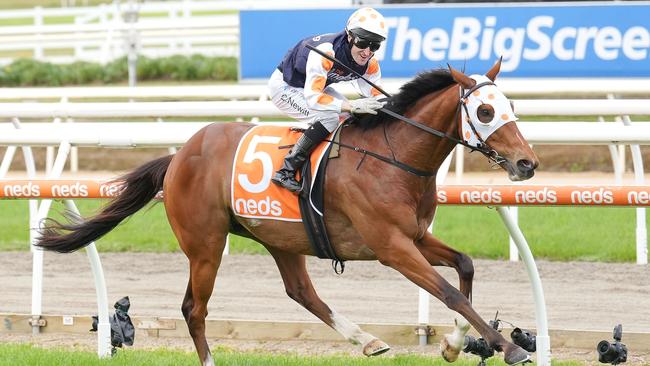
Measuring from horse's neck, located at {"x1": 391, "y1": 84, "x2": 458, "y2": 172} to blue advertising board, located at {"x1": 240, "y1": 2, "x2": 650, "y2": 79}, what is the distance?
568cm

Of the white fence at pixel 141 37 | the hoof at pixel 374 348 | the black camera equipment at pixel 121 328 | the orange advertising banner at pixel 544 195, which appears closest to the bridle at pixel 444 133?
the orange advertising banner at pixel 544 195

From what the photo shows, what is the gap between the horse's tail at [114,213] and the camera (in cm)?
586

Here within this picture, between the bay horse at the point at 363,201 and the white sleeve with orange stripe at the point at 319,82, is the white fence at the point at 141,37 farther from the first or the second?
the white sleeve with orange stripe at the point at 319,82

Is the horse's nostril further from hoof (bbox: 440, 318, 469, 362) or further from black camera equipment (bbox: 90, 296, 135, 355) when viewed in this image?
black camera equipment (bbox: 90, 296, 135, 355)

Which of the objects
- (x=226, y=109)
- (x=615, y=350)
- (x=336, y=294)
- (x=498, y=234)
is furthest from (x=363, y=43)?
(x=498, y=234)

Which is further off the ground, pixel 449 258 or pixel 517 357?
pixel 449 258

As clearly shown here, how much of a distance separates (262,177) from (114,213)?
3.09 ft

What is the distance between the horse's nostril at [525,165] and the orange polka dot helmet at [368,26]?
3.00 ft

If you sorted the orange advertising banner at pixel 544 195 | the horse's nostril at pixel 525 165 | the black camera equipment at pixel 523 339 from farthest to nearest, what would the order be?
the black camera equipment at pixel 523 339
the orange advertising banner at pixel 544 195
the horse's nostril at pixel 525 165

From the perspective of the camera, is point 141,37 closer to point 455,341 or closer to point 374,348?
point 374,348

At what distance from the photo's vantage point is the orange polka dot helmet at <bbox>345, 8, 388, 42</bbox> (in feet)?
16.9

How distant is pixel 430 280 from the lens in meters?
4.88

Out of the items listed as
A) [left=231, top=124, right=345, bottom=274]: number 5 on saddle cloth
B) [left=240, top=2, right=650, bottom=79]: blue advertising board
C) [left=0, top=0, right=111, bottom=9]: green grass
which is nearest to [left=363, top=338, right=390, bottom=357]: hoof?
A: [left=231, top=124, right=345, bottom=274]: number 5 on saddle cloth

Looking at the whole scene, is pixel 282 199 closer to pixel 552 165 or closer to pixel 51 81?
pixel 552 165
